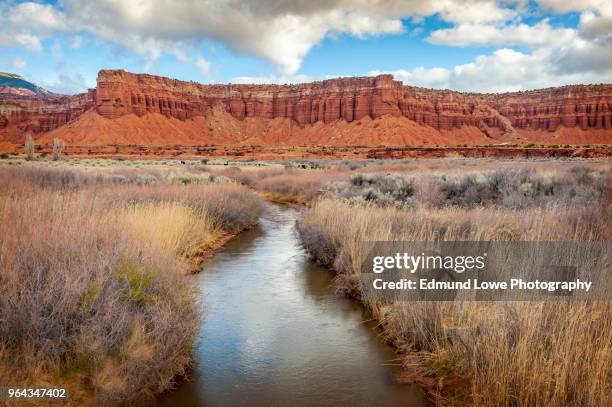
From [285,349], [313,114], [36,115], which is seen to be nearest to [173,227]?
[285,349]

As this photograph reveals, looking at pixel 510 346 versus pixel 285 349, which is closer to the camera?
pixel 510 346

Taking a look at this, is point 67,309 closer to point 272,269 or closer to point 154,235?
point 154,235

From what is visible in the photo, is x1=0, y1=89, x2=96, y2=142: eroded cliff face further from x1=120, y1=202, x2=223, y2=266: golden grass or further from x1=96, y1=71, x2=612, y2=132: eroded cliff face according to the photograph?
x1=120, y1=202, x2=223, y2=266: golden grass

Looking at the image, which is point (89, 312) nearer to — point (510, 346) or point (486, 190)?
point (510, 346)

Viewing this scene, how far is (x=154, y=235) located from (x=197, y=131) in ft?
368

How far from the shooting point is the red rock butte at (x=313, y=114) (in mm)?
107562

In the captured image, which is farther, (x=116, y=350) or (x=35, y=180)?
(x=35, y=180)

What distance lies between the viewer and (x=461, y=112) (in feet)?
413

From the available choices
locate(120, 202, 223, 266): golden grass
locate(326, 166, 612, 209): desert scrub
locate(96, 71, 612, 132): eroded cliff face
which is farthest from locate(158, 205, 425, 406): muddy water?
locate(96, 71, 612, 132): eroded cliff face

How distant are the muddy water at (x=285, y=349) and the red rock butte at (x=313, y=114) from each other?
94772 millimetres

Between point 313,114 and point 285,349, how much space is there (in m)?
119

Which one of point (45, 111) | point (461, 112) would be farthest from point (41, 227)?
point (45, 111)

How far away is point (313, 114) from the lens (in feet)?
400

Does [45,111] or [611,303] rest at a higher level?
[45,111]
